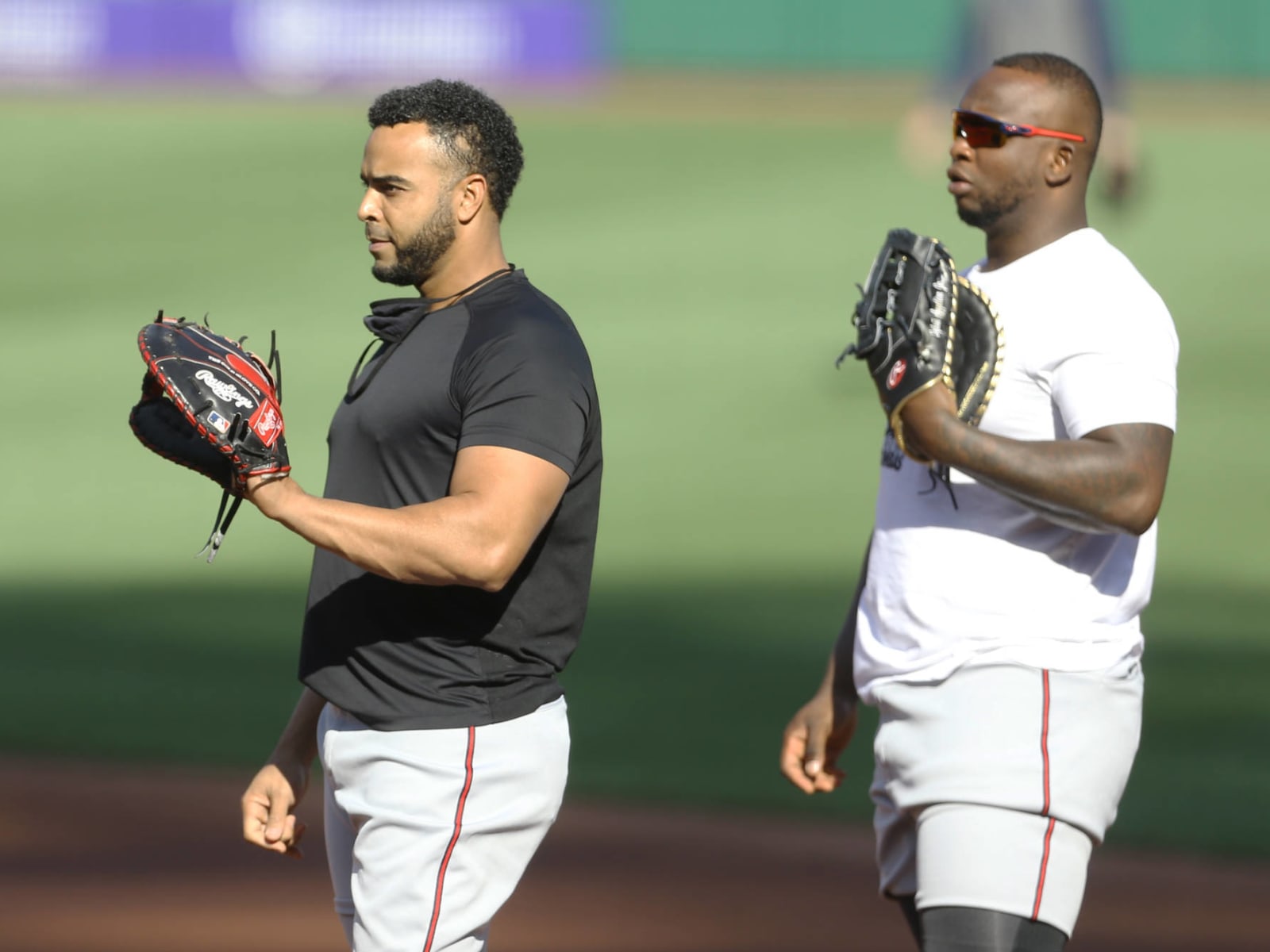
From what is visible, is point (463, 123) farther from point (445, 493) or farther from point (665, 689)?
point (665, 689)

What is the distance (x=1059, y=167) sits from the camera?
3408 mm

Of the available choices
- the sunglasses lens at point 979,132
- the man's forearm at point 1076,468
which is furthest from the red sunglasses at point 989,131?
the man's forearm at point 1076,468

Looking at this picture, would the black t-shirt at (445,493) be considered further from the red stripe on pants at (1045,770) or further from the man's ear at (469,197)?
the red stripe on pants at (1045,770)

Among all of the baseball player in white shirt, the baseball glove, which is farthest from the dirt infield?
the baseball glove

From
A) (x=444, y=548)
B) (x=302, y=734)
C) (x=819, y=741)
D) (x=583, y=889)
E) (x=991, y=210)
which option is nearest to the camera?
(x=444, y=548)

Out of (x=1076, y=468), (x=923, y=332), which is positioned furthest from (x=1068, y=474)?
(x=923, y=332)

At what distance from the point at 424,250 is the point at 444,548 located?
59 cm

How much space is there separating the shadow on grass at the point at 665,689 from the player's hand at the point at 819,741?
3.22 metres

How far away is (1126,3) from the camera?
31.3 meters

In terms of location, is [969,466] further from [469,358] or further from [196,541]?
[196,541]

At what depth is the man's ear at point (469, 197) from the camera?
331 centimetres

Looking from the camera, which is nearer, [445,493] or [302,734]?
[445,493]

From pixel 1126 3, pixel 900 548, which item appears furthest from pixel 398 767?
pixel 1126 3

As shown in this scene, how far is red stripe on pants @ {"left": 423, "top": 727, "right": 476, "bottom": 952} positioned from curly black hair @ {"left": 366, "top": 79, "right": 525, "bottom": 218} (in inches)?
36.4
